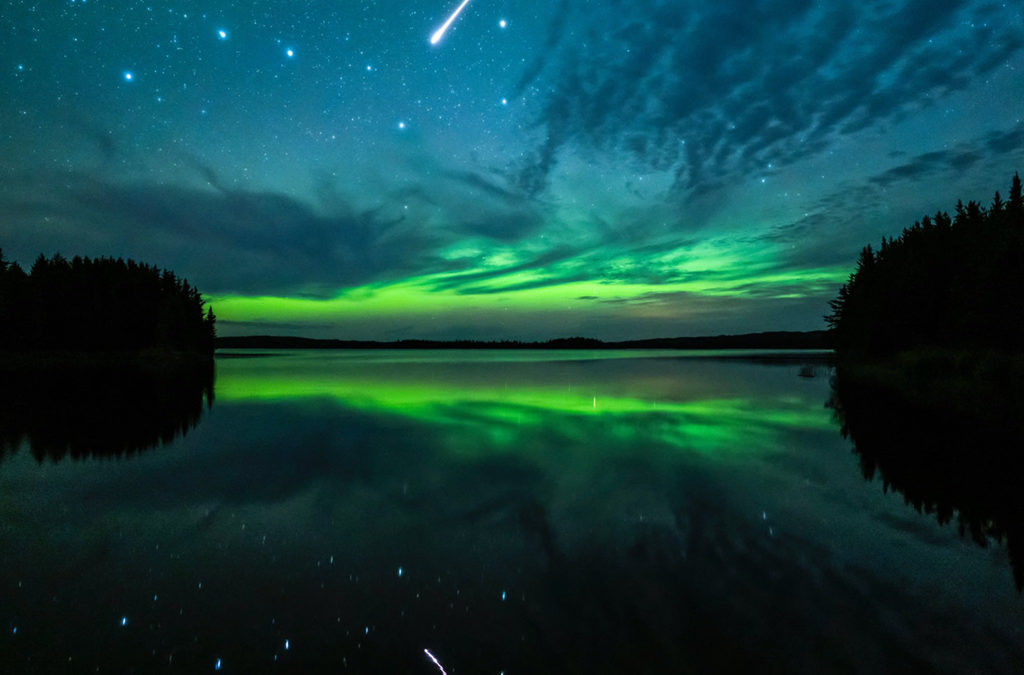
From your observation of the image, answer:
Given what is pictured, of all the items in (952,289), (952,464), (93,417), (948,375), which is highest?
(952,289)

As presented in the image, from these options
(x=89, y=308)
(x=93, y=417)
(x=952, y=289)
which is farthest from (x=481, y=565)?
(x=89, y=308)

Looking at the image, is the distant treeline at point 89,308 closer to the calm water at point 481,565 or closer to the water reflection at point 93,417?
the water reflection at point 93,417

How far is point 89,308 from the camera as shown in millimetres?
74000

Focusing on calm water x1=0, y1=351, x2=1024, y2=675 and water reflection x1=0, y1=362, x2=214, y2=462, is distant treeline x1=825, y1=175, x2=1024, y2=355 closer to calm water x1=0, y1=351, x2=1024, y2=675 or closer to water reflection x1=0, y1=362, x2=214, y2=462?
calm water x1=0, y1=351, x2=1024, y2=675

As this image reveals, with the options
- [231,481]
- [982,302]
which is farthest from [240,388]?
[982,302]

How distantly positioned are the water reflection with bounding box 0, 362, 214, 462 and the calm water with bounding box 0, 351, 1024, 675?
1.50ft

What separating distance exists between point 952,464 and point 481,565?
15.1m

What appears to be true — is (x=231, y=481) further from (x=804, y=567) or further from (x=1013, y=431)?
(x=1013, y=431)

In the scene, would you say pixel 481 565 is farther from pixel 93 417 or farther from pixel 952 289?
pixel 952 289

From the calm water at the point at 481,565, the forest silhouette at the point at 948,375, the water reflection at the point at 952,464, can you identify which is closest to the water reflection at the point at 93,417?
the calm water at the point at 481,565

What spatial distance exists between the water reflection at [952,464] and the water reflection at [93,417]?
23.0 m

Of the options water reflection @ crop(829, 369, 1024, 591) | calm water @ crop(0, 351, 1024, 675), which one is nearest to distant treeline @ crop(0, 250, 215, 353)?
calm water @ crop(0, 351, 1024, 675)

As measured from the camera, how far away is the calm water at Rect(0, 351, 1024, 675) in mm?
5668

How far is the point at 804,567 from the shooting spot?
26.3 ft
